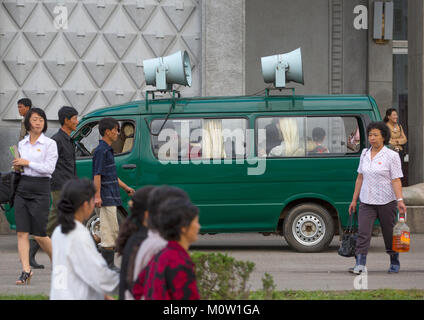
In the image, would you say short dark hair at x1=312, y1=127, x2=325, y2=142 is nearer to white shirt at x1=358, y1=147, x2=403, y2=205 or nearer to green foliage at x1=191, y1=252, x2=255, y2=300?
white shirt at x1=358, y1=147, x2=403, y2=205

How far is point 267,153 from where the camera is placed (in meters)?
13.8

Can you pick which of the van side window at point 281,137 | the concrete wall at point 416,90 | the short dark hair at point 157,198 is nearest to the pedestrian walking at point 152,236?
the short dark hair at point 157,198

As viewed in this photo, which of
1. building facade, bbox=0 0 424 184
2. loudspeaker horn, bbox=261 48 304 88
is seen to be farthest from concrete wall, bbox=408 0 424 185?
loudspeaker horn, bbox=261 48 304 88

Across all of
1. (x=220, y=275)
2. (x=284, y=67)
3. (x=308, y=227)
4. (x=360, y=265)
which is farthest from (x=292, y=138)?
(x=220, y=275)

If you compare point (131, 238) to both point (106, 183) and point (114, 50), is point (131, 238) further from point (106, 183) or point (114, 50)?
point (114, 50)

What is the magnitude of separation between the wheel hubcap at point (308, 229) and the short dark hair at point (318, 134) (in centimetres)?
110

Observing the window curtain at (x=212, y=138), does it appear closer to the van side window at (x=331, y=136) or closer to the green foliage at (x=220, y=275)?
the van side window at (x=331, y=136)

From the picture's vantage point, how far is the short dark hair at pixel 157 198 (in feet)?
17.0

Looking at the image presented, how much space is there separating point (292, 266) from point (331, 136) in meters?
2.54

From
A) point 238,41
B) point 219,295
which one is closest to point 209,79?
point 238,41
